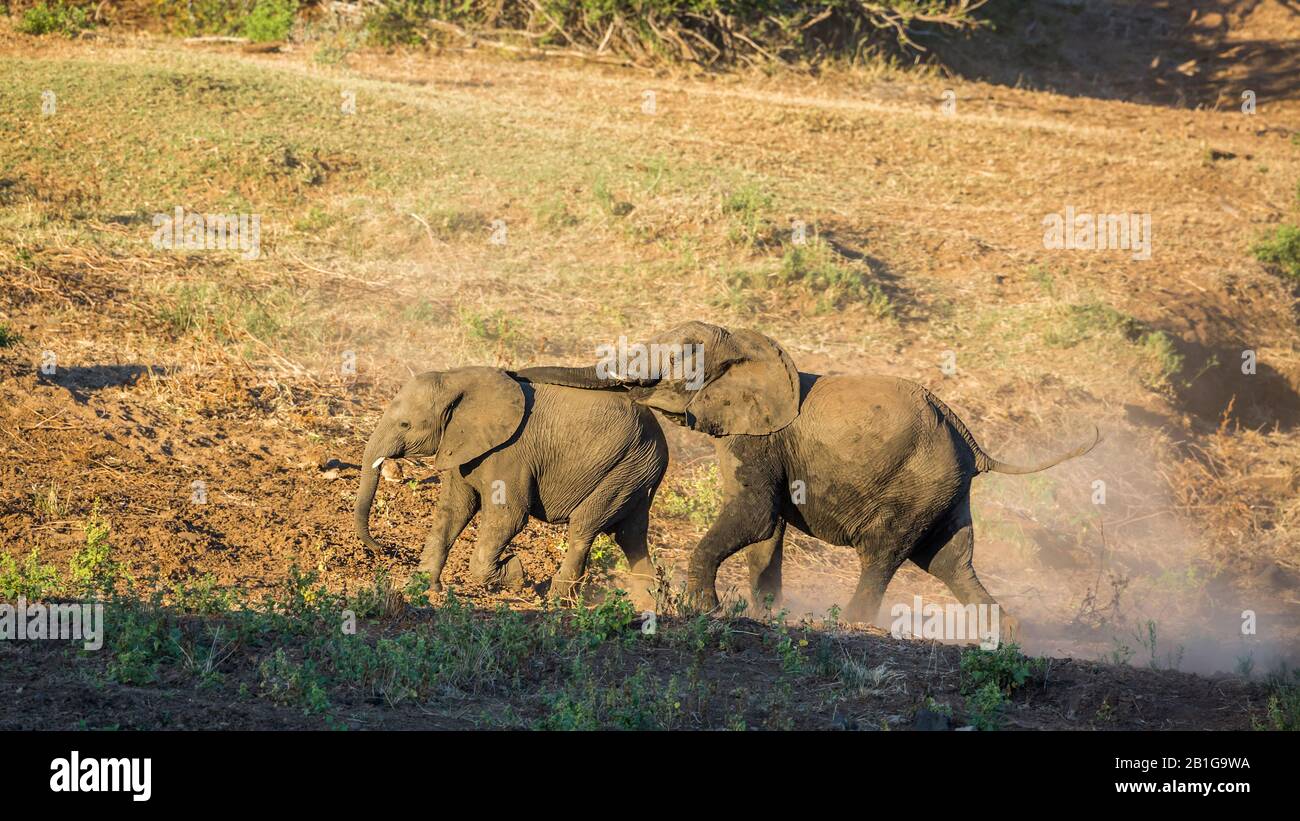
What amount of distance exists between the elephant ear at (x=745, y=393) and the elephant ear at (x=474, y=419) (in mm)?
1038

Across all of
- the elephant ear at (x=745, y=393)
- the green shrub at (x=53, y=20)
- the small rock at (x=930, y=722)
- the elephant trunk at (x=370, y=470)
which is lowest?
the small rock at (x=930, y=722)

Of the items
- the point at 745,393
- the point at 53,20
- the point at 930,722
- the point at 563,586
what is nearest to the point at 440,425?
the point at 563,586

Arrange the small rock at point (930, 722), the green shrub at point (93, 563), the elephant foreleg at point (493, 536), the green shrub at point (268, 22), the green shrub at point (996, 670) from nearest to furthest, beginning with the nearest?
the small rock at point (930, 722) → the green shrub at point (996, 670) → the green shrub at point (93, 563) → the elephant foreleg at point (493, 536) → the green shrub at point (268, 22)

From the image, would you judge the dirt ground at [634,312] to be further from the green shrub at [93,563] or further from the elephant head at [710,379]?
the elephant head at [710,379]

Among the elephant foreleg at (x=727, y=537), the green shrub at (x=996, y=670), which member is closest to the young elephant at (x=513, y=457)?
the elephant foreleg at (x=727, y=537)

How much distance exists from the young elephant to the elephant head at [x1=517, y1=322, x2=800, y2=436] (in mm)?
179

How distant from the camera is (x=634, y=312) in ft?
41.8

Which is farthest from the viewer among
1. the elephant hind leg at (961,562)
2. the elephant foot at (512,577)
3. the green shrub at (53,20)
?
the green shrub at (53,20)

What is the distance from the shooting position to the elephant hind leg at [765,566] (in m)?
8.49

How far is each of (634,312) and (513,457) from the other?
4899 millimetres

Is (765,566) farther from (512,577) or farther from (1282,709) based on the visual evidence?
(1282,709)

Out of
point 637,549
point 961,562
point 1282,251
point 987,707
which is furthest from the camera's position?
point 1282,251

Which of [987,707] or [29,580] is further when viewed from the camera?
[29,580]
